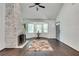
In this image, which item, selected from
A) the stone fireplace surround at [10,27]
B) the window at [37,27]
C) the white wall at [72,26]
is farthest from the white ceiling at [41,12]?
the stone fireplace surround at [10,27]

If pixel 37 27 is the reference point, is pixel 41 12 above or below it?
above

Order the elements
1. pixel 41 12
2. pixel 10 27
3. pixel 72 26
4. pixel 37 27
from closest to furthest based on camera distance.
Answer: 1. pixel 72 26
2. pixel 10 27
3. pixel 41 12
4. pixel 37 27

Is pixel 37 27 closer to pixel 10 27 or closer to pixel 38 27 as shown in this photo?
pixel 38 27

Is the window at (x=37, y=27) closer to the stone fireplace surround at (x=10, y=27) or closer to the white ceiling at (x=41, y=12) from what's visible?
the white ceiling at (x=41, y=12)

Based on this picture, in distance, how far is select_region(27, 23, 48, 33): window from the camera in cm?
1145

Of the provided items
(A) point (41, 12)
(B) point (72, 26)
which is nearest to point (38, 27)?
(A) point (41, 12)

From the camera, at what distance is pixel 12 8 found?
5477 millimetres

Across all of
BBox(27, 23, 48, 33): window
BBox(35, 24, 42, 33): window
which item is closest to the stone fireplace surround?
BBox(27, 23, 48, 33): window

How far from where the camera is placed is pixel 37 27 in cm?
1153

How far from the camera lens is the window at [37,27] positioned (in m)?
11.4

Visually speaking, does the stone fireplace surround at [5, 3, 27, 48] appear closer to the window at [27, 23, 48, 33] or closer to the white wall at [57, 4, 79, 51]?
the white wall at [57, 4, 79, 51]

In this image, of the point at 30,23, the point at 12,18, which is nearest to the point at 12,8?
the point at 12,18

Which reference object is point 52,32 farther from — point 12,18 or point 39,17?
point 12,18

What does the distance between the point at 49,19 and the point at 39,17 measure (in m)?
1.16
